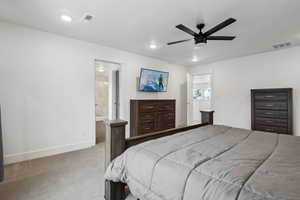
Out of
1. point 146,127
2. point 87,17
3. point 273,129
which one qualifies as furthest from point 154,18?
point 273,129

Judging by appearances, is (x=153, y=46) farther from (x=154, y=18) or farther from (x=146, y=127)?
(x=146, y=127)

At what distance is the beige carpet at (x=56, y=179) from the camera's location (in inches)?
70.7

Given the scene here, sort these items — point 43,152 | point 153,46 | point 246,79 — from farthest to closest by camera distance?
point 246,79, point 153,46, point 43,152

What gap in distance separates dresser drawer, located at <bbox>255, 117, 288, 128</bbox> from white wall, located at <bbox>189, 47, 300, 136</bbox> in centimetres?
56

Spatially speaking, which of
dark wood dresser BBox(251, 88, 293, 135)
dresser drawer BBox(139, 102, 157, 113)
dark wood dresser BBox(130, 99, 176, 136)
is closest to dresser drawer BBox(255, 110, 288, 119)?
dark wood dresser BBox(251, 88, 293, 135)

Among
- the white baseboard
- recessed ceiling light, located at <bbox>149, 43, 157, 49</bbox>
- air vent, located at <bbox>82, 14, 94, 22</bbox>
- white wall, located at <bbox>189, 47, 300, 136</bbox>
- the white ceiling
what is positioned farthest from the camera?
white wall, located at <bbox>189, 47, 300, 136</bbox>

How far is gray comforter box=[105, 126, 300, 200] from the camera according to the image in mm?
850

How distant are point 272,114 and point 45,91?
5.27 m

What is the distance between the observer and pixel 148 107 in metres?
4.18

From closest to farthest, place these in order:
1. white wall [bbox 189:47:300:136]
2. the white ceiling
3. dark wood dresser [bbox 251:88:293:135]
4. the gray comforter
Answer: the gray comforter
the white ceiling
dark wood dresser [bbox 251:88:293:135]
white wall [bbox 189:47:300:136]

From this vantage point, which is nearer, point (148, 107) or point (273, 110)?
point (273, 110)

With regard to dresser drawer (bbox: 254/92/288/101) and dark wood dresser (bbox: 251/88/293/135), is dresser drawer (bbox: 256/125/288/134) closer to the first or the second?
dark wood dresser (bbox: 251/88/293/135)

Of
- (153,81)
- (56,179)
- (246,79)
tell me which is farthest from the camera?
(153,81)

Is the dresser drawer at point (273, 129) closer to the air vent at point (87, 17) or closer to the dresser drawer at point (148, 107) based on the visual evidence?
the dresser drawer at point (148, 107)
